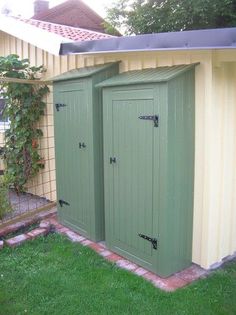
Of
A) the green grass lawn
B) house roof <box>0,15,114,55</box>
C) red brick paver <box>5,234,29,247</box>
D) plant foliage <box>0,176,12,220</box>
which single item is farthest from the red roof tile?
the green grass lawn

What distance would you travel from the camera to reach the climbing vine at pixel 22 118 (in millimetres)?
5367

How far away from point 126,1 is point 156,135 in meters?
18.1

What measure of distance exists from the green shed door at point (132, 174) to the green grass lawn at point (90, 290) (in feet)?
0.96

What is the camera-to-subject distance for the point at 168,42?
3.03 m

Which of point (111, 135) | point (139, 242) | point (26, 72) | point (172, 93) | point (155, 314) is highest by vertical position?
point (26, 72)

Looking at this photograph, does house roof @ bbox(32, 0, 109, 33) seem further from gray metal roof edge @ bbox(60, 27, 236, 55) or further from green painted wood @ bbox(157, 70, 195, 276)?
green painted wood @ bbox(157, 70, 195, 276)

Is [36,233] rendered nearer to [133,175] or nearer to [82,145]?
[82,145]

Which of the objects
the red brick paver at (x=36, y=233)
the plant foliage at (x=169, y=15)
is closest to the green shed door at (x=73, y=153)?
the red brick paver at (x=36, y=233)

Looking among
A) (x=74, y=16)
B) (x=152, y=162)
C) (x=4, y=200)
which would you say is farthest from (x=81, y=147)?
(x=74, y=16)

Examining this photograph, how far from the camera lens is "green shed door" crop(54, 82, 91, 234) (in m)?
A: 4.20

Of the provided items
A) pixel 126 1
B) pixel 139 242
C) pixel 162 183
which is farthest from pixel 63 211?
pixel 126 1

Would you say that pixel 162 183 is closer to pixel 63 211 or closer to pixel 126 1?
pixel 63 211

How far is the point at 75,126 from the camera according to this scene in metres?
4.32

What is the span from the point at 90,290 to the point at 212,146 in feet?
5.66
